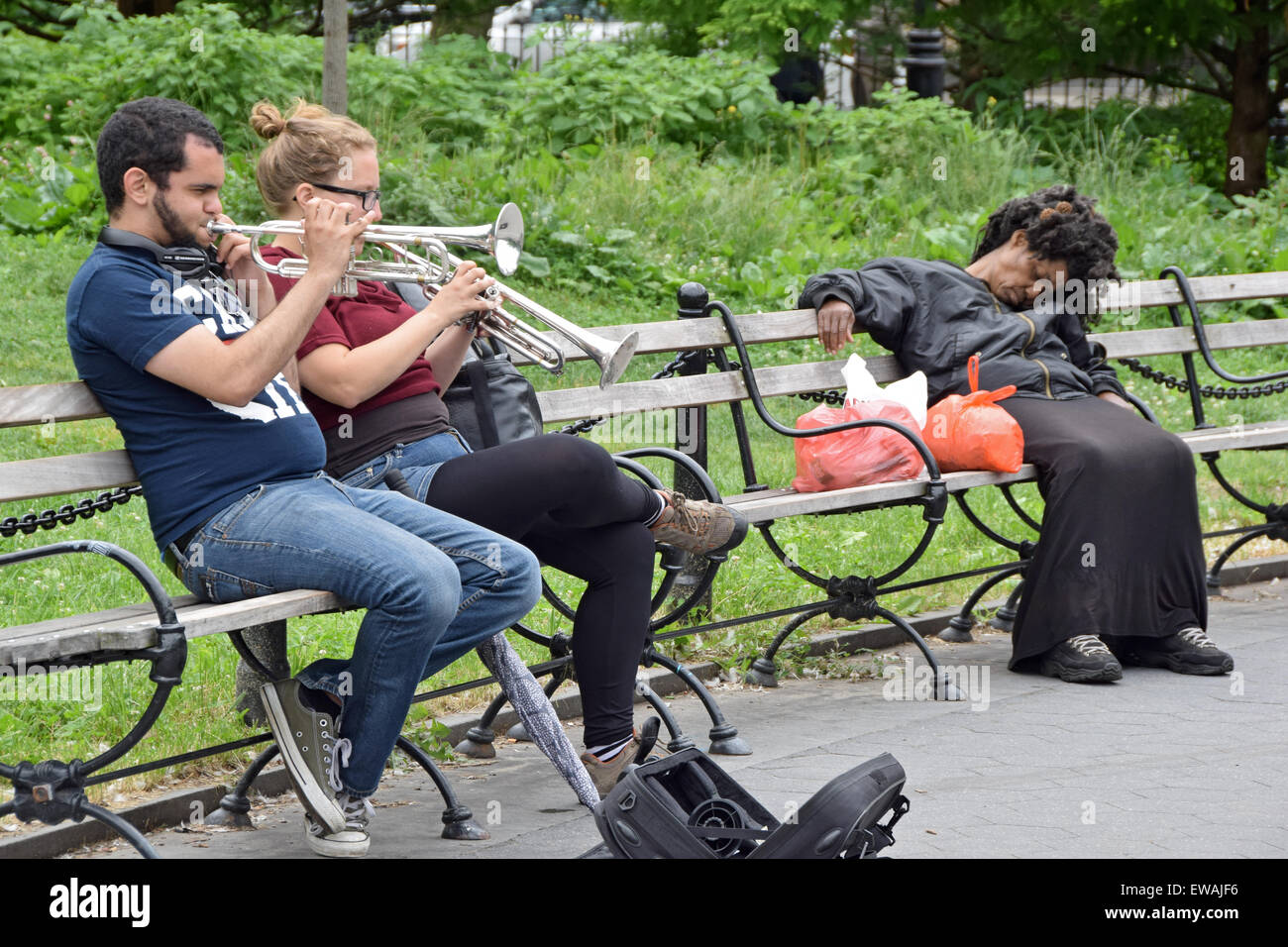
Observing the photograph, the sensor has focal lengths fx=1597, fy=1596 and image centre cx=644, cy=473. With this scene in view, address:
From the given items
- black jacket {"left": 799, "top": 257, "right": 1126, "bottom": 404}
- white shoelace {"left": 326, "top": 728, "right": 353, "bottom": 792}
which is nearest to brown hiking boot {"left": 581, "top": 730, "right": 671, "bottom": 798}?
white shoelace {"left": 326, "top": 728, "right": 353, "bottom": 792}

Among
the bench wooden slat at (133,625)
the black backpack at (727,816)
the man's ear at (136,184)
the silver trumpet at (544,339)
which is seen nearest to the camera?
the black backpack at (727,816)

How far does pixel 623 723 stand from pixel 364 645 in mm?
729

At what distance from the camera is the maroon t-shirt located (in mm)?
3730

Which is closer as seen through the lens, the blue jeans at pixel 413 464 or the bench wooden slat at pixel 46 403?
the bench wooden slat at pixel 46 403

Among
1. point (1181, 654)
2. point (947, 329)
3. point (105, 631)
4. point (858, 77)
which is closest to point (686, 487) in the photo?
point (947, 329)

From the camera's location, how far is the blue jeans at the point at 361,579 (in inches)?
130

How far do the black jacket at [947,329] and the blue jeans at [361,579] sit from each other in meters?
2.25

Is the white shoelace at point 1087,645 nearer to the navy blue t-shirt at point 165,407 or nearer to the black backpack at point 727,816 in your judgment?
the black backpack at point 727,816

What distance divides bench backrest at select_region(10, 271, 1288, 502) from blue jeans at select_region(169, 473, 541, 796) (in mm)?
329

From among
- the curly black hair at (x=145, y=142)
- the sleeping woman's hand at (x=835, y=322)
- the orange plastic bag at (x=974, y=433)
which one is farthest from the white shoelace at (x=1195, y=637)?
the curly black hair at (x=145, y=142)

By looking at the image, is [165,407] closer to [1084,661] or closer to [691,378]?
[691,378]

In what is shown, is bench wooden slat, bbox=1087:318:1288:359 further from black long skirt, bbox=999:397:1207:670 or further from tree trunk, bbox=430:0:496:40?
tree trunk, bbox=430:0:496:40

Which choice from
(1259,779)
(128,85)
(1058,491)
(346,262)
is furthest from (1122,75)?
(346,262)

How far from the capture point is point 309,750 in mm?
3406
